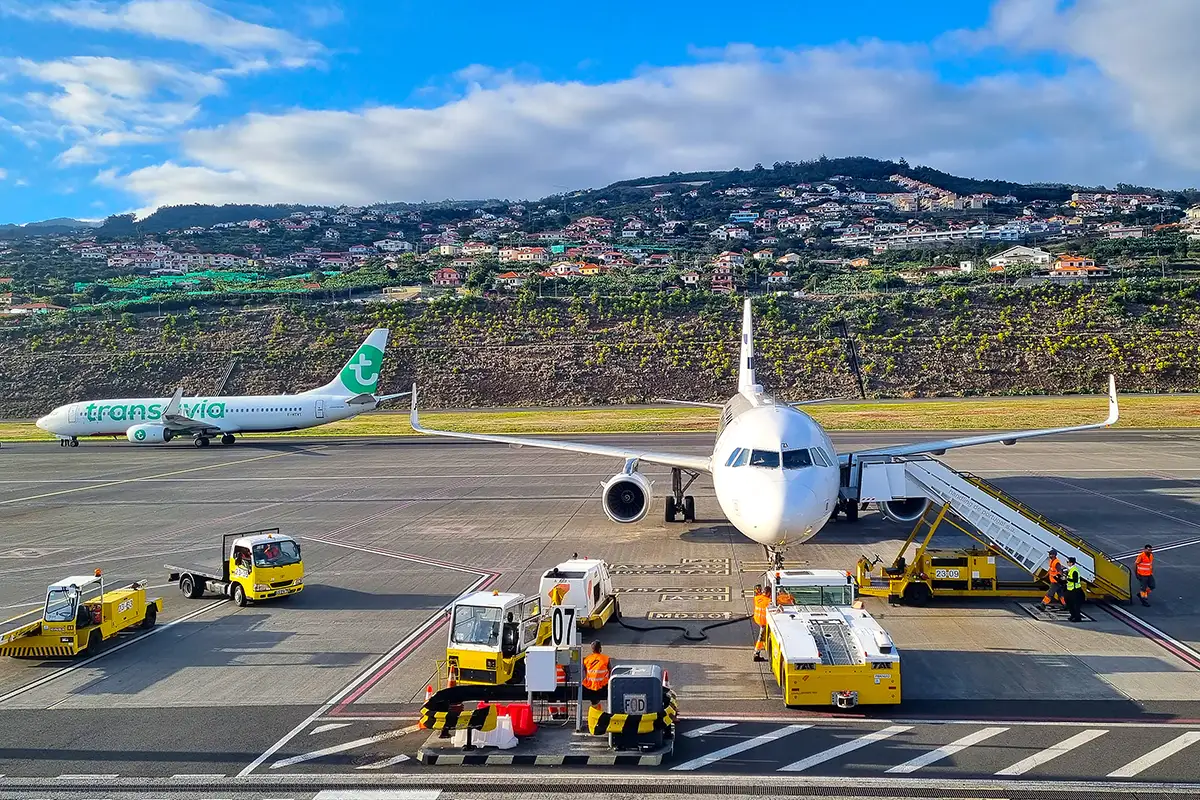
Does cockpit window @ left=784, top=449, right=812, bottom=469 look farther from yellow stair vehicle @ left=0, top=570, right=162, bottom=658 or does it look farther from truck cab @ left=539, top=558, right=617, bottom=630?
yellow stair vehicle @ left=0, top=570, right=162, bottom=658

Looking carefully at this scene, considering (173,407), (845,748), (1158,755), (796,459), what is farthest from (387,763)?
(173,407)

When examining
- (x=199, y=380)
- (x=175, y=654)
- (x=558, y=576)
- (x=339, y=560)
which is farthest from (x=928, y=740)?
(x=199, y=380)

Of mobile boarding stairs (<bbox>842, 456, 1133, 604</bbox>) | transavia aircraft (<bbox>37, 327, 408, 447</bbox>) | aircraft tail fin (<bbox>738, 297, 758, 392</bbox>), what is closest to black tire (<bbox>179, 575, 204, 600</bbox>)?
mobile boarding stairs (<bbox>842, 456, 1133, 604</bbox>)

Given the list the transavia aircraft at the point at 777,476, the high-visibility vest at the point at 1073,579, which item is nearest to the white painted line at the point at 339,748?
the transavia aircraft at the point at 777,476

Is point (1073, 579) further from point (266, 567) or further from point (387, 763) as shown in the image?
point (266, 567)

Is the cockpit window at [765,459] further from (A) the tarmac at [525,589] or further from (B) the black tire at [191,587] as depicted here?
(B) the black tire at [191,587]
